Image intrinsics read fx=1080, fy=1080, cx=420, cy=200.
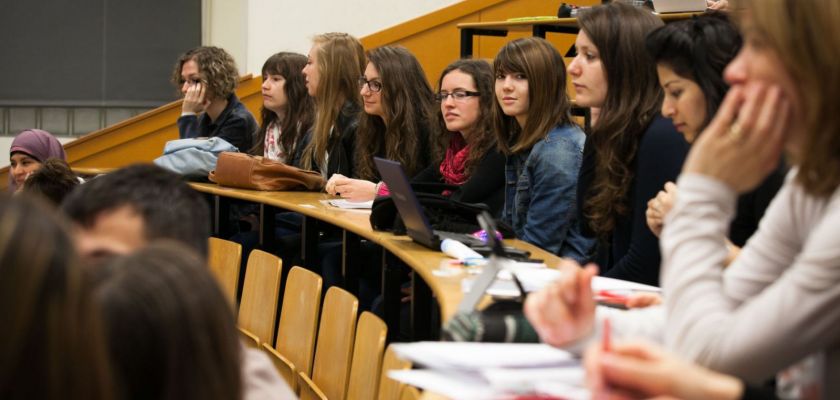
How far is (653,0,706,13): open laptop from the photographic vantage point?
5.09 m

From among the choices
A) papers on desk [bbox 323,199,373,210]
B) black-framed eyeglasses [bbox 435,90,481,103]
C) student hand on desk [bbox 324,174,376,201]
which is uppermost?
black-framed eyeglasses [bbox 435,90,481,103]

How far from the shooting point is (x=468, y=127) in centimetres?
425

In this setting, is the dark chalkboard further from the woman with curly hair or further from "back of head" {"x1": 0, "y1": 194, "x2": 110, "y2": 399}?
"back of head" {"x1": 0, "y1": 194, "x2": 110, "y2": 399}

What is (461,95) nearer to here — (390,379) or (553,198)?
(553,198)

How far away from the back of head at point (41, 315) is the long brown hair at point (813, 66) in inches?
31.1

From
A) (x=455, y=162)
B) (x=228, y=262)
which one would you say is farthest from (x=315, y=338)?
(x=455, y=162)

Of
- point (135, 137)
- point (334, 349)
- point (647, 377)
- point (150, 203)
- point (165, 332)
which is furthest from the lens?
point (135, 137)

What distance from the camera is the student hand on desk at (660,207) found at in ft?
7.73

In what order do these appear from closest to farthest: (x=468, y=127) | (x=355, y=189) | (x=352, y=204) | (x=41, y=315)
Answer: (x=41, y=315) → (x=468, y=127) → (x=352, y=204) → (x=355, y=189)

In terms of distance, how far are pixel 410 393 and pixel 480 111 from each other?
7.69ft

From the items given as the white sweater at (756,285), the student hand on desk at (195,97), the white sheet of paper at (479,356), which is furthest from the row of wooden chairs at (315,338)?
the student hand on desk at (195,97)

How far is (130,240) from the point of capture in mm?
1488

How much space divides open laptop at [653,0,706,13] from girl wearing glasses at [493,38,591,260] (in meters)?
1.50

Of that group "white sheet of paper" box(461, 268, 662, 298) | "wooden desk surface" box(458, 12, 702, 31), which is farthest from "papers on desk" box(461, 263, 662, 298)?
"wooden desk surface" box(458, 12, 702, 31)
